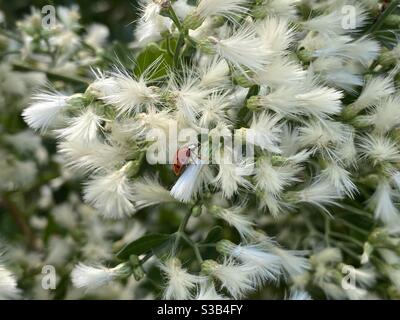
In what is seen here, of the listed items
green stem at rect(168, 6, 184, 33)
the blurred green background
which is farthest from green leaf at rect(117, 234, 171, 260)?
the blurred green background

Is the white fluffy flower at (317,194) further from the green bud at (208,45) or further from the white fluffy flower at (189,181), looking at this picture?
the green bud at (208,45)

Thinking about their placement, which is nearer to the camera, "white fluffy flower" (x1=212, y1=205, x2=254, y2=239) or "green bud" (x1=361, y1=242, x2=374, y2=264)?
"white fluffy flower" (x1=212, y1=205, x2=254, y2=239)

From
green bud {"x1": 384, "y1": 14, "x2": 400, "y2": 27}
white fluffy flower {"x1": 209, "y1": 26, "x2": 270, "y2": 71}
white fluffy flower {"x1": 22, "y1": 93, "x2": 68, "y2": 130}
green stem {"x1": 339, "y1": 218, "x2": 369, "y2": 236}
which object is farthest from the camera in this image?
green stem {"x1": 339, "y1": 218, "x2": 369, "y2": 236}

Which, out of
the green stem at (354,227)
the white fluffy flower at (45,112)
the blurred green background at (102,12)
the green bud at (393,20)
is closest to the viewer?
the white fluffy flower at (45,112)

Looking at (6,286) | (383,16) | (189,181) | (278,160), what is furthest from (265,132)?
(6,286)

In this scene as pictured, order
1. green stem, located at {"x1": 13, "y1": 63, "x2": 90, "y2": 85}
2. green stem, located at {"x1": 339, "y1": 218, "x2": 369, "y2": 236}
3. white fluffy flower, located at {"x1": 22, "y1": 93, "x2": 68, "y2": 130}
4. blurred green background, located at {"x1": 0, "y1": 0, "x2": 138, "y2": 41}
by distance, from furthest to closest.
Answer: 1. blurred green background, located at {"x1": 0, "y1": 0, "x2": 138, "y2": 41}
2. green stem, located at {"x1": 13, "y1": 63, "x2": 90, "y2": 85}
3. green stem, located at {"x1": 339, "y1": 218, "x2": 369, "y2": 236}
4. white fluffy flower, located at {"x1": 22, "y1": 93, "x2": 68, "y2": 130}

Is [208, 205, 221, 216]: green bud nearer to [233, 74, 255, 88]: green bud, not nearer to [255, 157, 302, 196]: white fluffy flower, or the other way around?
[255, 157, 302, 196]: white fluffy flower

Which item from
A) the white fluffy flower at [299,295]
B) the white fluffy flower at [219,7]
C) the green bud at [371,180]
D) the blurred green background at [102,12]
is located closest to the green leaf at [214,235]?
the white fluffy flower at [299,295]
